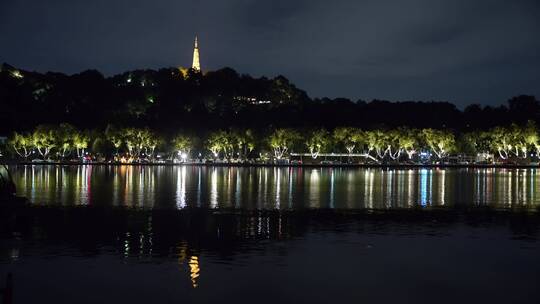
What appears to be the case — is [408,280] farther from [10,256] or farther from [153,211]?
[153,211]

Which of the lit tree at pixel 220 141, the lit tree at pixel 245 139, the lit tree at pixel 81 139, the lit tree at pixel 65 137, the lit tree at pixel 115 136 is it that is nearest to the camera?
the lit tree at pixel 65 137

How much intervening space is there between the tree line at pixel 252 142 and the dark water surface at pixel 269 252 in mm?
83232

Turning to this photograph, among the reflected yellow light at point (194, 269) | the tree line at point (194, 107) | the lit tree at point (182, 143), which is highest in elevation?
the tree line at point (194, 107)

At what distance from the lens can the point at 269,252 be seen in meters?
20.3

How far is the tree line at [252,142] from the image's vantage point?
118m

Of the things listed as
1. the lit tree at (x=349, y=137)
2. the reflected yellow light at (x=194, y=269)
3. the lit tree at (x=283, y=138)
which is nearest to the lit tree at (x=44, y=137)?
the lit tree at (x=283, y=138)

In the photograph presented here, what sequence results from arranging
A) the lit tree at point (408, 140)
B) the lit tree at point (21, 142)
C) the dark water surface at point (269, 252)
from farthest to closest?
1. the lit tree at point (408, 140)
2. the lit tree at point (21, 142)
3. the dark water surface at point (269, 252)

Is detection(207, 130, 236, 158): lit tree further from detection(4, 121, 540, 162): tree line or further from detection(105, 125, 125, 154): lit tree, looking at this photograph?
detection(105, 125, 125, 154): lit tree

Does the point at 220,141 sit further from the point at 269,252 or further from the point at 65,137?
the point at 269,252

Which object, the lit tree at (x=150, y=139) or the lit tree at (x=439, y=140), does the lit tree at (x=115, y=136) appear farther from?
the lit tree at (x=439, y=140)

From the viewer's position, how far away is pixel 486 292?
52.0ft

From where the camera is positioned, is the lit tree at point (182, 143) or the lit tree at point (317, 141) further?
the lit tree at point (182, 143)

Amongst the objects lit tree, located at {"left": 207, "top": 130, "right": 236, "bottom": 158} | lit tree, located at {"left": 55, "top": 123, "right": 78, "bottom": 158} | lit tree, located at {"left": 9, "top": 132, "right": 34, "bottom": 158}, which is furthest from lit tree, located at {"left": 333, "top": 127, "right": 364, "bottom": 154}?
lit tree, located at {"left": 9, "top": 132, "right": 34, "bottom": 158}

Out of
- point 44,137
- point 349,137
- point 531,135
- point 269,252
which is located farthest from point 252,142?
point 269,252
